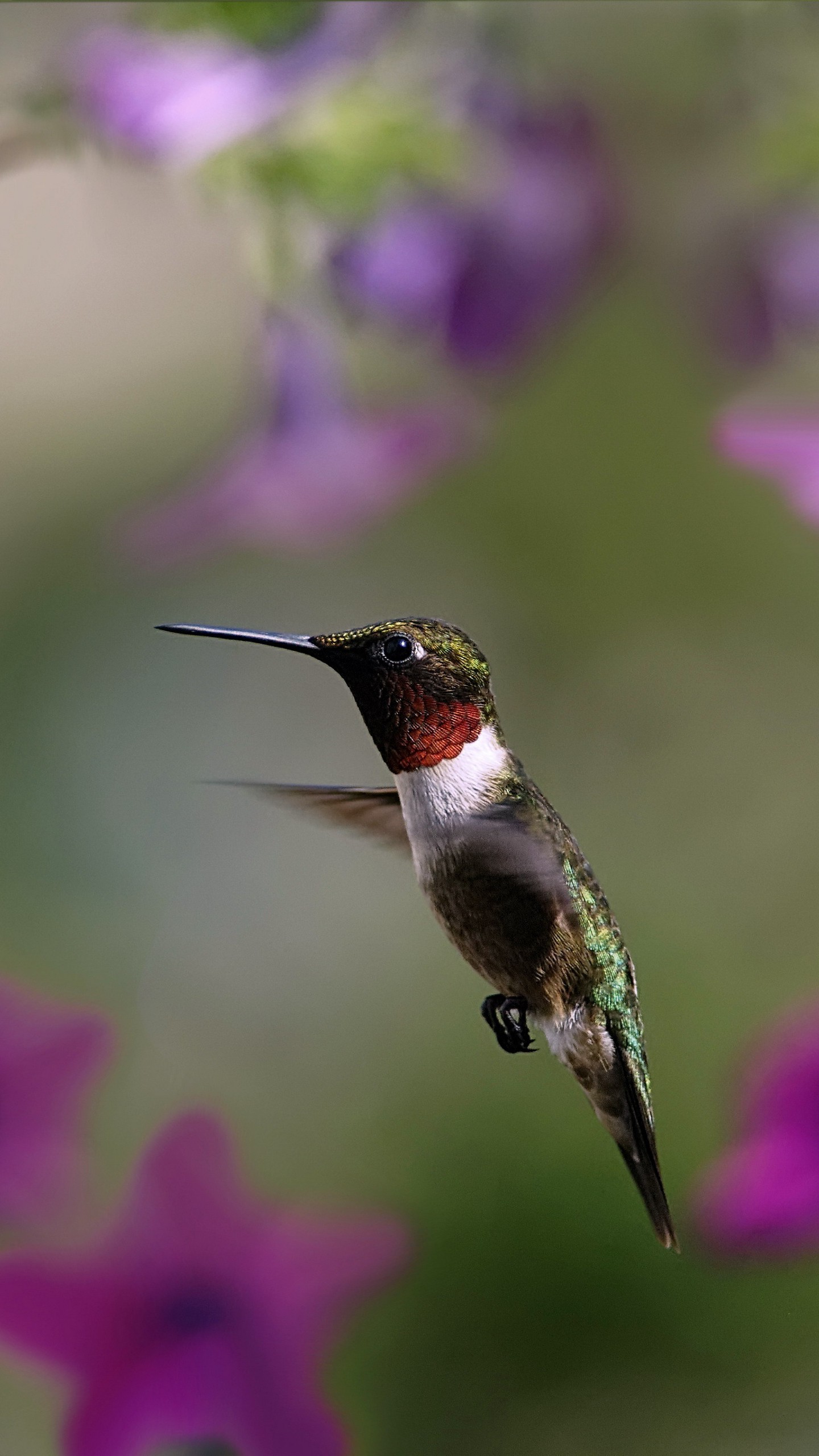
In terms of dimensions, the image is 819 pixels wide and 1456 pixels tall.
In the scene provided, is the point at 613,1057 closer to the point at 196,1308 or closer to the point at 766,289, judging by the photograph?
the point at 196,1308

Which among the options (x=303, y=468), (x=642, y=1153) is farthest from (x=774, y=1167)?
(x=303, y=468)

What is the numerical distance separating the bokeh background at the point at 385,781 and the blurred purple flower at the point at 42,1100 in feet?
0.09

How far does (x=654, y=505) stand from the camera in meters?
0.84

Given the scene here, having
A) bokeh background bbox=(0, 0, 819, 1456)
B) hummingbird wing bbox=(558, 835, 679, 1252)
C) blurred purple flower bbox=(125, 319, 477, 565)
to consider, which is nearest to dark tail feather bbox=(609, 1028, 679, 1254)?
hummingbird wing bbox=(558, 835, 679, 1252)

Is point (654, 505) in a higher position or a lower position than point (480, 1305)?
higher

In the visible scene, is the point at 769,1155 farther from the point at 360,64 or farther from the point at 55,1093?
the point at 360,64

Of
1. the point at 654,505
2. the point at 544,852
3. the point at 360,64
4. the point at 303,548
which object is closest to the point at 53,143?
the point at 360,64

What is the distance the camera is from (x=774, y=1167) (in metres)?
0.35

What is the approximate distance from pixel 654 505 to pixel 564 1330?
1.55 feet

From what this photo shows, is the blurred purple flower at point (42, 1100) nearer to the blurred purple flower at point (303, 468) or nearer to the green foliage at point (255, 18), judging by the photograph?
the blurred purple flower at point (303, 468)

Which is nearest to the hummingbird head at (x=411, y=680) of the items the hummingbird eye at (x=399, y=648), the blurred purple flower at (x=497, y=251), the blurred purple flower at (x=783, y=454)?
the hummingbird eye at (x=399, y=648)

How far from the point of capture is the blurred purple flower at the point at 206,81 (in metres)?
0.41

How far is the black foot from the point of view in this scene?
0.87ft

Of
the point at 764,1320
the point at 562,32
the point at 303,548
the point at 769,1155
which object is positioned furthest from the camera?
the point at 303,548
